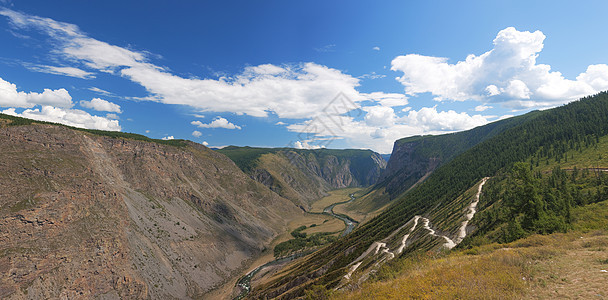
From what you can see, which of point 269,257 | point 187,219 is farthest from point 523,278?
point 269,257

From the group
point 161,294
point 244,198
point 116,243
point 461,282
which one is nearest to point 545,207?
point 461,282

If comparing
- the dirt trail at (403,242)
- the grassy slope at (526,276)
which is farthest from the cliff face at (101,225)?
the grassy slope at (526,276)

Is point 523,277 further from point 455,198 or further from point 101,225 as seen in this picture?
point 101,225

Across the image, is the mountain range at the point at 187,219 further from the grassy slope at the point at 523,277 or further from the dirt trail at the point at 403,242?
the grassy slope at the point at 523,277

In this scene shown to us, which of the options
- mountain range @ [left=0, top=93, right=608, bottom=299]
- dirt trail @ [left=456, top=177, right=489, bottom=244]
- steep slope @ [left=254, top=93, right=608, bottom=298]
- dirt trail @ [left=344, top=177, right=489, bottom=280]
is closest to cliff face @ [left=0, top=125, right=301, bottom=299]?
mountain range @ [left=0, top=93, right=608, bottom=299]

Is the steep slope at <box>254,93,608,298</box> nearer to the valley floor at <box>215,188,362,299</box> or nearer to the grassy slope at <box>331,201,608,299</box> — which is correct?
the valley floor at <box>215,188,362,299</box>
